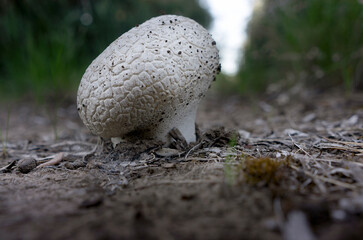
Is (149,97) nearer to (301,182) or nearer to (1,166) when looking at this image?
(301,182)

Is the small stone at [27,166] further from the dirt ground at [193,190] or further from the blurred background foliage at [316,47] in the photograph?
the blurred background foliage at [316,47]

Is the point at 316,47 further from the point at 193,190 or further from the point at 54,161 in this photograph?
the point at 54,161

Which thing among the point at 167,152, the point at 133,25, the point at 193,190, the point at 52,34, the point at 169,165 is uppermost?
the point at 133,25

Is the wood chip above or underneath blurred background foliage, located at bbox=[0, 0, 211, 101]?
underneath

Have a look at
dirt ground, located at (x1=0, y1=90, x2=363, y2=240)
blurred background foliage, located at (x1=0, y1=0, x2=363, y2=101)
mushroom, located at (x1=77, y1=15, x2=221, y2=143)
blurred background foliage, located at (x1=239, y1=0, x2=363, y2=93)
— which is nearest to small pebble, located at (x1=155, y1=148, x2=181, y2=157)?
dirt ground, located at (x1=0, y1=90, x2=363, y2=240)

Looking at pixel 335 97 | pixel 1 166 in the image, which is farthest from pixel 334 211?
pixel 335 97

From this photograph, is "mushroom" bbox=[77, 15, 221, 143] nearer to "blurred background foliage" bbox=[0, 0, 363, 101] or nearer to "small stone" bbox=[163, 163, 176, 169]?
"small stone" bbox=[163, 163, 176, 169]

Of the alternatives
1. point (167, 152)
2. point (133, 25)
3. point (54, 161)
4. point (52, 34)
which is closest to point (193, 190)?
point (167, 152)
